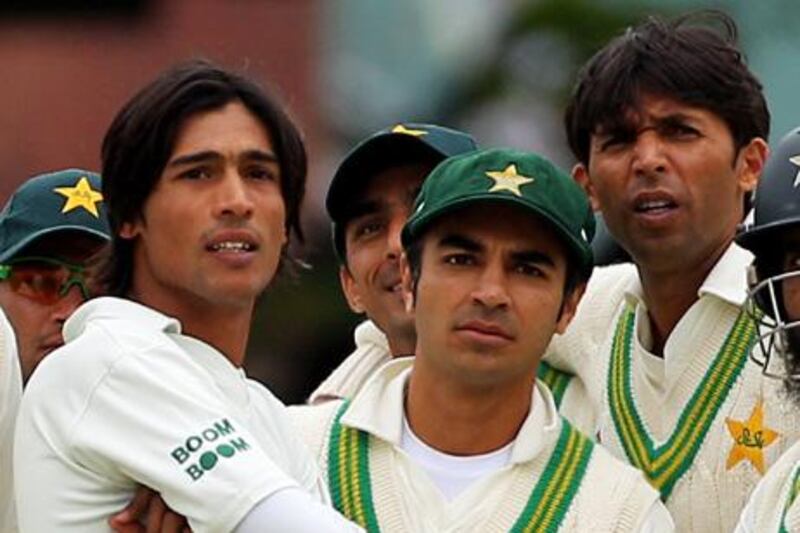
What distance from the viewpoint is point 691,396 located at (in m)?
6.97

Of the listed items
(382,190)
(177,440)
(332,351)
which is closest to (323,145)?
(332,351)

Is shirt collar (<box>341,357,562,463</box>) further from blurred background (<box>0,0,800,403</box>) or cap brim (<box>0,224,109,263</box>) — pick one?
blurred background (<box>0,0,800,403</box>)

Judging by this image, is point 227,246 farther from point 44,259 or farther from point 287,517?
point 44,259

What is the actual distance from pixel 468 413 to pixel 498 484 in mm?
178

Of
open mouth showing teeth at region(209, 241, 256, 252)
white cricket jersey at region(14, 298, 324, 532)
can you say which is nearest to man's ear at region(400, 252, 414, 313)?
open mouth showing teeth at region(209, 241, 256, 252)

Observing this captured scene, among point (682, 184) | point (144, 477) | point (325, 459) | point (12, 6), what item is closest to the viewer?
point (144, 477)

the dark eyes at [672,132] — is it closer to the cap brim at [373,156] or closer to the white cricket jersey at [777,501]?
the cap brim at [373,156]

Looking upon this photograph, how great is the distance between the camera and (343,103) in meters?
20.4

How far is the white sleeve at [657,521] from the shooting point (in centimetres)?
622

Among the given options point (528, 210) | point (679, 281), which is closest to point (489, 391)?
point (528, 210)

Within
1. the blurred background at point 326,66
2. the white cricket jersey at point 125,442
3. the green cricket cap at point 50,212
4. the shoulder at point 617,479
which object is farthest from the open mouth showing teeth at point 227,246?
the blurred background at point 326,66

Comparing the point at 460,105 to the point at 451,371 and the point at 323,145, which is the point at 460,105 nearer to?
the point at 323,145

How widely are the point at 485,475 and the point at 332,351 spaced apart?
11.5 meters

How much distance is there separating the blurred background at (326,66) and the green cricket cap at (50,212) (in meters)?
10.3
